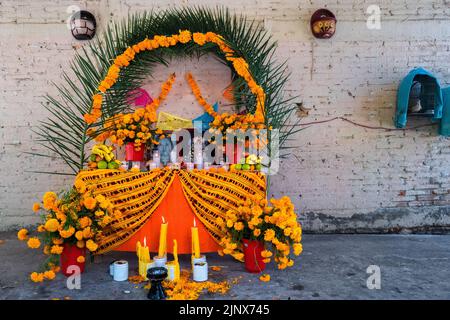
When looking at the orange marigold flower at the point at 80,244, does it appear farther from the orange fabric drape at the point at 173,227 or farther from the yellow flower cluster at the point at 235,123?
the yellow flower cluster at the point at 235,123

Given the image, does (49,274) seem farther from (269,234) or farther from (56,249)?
(269,234)

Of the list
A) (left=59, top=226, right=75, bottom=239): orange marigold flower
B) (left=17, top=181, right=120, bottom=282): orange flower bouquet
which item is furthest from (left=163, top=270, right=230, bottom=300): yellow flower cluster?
(left=59, top=226, right=75, bottom=239): orange marigold flower

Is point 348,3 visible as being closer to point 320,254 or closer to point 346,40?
point 346,40

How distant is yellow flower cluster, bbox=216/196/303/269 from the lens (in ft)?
10.9

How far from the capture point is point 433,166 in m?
5.06

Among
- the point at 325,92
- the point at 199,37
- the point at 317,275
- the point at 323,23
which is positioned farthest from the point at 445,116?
the point at 199,37

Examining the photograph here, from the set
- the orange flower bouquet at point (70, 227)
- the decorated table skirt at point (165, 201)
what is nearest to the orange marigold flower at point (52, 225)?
the orange flower bouquet at point (70, 227)

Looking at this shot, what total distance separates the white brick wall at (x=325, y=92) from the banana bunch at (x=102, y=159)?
4.32ft

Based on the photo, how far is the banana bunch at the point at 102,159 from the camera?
3.79 meters

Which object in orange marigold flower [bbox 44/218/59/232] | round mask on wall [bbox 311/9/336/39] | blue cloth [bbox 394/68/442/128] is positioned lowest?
orange marigold flower [bbox 44/218/59/232]

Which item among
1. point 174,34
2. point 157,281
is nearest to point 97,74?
point 174,34

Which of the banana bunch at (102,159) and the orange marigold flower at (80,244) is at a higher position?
the banana bunch at (102,159)

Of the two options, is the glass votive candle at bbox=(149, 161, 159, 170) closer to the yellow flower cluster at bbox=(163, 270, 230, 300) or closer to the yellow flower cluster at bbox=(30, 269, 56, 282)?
the yellow flower cluster at bbox=(163, 270, 230, 300)

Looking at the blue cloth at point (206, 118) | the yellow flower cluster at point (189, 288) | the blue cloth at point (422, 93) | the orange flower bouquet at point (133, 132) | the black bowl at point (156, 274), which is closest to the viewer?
the black bowl at point (156, 274)
